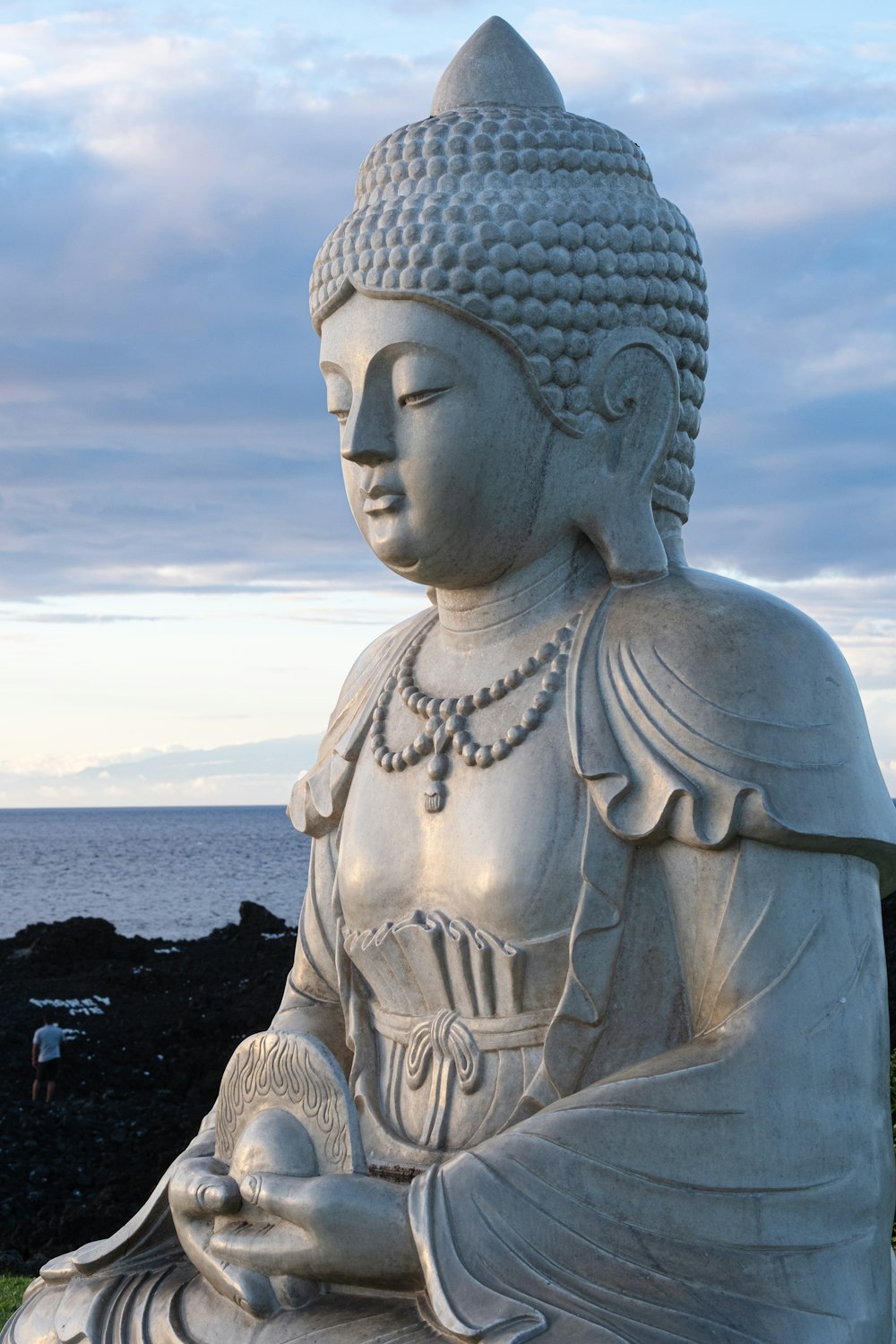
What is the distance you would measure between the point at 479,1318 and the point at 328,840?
4.34ft

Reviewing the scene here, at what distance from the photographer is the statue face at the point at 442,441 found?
349 cm

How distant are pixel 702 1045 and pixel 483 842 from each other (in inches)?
23.7

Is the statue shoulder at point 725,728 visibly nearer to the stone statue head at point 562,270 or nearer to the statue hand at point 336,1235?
the stone statue head at point 562,270

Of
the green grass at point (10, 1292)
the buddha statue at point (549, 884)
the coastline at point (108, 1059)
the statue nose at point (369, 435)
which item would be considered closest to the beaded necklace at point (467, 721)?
the buddha statue at point (549, 884)

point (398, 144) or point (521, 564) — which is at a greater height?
point (398, 144)

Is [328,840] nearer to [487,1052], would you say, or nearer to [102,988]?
[487,1052]

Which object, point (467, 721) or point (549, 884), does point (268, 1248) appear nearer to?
point (549, 884)

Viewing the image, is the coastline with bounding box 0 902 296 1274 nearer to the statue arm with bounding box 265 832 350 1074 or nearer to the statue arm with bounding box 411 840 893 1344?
the statue arm with bounding box 265 832 350 1074

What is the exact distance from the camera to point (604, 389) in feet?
11.7

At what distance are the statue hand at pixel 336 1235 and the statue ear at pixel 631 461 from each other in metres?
1.38

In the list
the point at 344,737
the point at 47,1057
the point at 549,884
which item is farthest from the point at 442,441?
the point at 47,1057

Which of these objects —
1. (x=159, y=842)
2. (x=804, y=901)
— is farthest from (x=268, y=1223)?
(x=159, y=842)

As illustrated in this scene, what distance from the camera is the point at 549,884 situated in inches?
133

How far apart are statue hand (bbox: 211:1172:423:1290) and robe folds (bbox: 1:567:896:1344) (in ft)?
0.21
